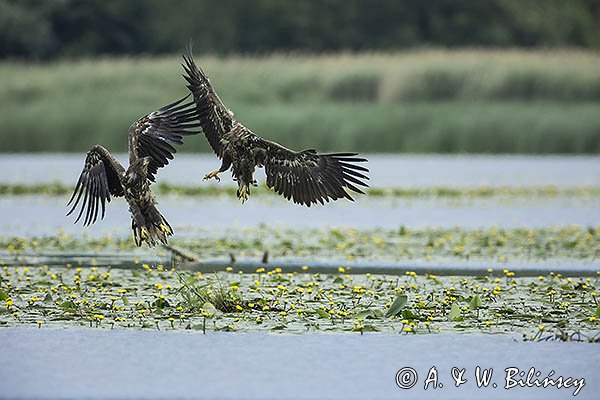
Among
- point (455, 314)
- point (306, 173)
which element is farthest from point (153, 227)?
point (455, 314)

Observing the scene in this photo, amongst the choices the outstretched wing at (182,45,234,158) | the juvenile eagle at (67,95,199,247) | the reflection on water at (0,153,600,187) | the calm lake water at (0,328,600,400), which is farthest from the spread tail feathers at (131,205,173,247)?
the reflection on water at (0,153,600,187)

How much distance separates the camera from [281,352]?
8.99 meters

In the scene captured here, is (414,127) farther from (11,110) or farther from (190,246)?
(190,246)

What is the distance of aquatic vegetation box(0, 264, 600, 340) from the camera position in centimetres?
987

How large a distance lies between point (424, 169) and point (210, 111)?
15.4 metres

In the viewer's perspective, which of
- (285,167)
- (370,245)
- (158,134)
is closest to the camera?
(285,167)

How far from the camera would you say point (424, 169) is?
88.9 feet

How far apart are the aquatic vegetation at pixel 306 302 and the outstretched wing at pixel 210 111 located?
1313 millimetres

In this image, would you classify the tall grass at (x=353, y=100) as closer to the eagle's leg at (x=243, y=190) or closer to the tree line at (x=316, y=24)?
the tree line at (x=316, y=24)

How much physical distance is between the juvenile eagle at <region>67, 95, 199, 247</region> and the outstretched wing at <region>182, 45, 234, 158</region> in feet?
0.47

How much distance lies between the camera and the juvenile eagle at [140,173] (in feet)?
37.0

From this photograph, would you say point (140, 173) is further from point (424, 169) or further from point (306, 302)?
point (424, 169)

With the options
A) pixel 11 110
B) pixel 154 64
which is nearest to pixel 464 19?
pixel 154 64

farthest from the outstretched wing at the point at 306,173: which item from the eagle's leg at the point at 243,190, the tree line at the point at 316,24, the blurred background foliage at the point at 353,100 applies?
the tree line at the point at 316,24
